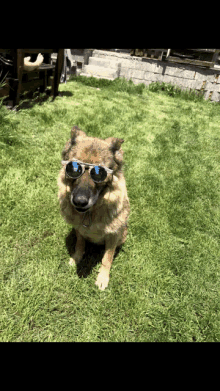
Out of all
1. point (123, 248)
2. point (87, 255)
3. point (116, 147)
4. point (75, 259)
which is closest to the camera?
point (116, 147)

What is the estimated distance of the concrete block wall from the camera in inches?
443

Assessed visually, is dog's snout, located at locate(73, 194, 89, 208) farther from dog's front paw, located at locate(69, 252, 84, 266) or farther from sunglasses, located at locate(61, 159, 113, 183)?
dog's front paw, located at locate(69, 252, 84, 266)

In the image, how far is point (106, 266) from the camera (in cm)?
268

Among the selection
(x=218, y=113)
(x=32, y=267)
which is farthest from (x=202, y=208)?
(x=218, y=113)

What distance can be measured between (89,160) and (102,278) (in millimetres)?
1528

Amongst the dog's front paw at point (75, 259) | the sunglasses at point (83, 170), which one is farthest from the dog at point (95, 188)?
the dog's front paw at point (75, 259)

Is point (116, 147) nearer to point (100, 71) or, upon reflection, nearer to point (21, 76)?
point (21, 76)

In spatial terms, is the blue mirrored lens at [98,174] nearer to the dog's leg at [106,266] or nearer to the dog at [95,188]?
the dog at [95,188]

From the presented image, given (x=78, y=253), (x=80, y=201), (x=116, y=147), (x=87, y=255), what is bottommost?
(x=87, y=255)

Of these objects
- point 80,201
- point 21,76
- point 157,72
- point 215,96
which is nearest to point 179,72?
point 157,72

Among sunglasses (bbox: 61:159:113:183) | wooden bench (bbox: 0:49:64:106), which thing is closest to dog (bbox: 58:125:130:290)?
sunglasses (bbox: 61:159:113:183)

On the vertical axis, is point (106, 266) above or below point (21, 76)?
below

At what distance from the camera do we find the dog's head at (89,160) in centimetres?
190
